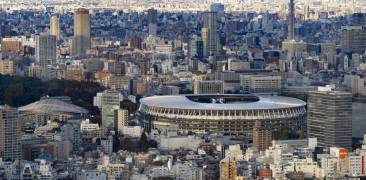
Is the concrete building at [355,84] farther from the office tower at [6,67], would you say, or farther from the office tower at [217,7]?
the office tower at [217,7]

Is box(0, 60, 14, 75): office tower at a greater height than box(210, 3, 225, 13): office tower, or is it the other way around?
box(210, 3, 225, 13): office tower

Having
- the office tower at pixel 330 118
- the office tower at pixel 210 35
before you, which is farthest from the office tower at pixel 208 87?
the office tower at pixel 210 35

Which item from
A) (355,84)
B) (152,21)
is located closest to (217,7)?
(152,21)

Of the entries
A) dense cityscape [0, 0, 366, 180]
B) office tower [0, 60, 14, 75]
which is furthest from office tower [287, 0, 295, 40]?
office tower [0, 60, 14, 75]

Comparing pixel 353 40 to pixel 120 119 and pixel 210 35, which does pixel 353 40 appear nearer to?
pixel 210 35

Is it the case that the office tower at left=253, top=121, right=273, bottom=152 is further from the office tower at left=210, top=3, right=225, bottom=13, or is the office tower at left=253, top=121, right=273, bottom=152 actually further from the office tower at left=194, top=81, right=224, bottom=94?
the office tower at left=210, top=3, right=225, bottom=13
